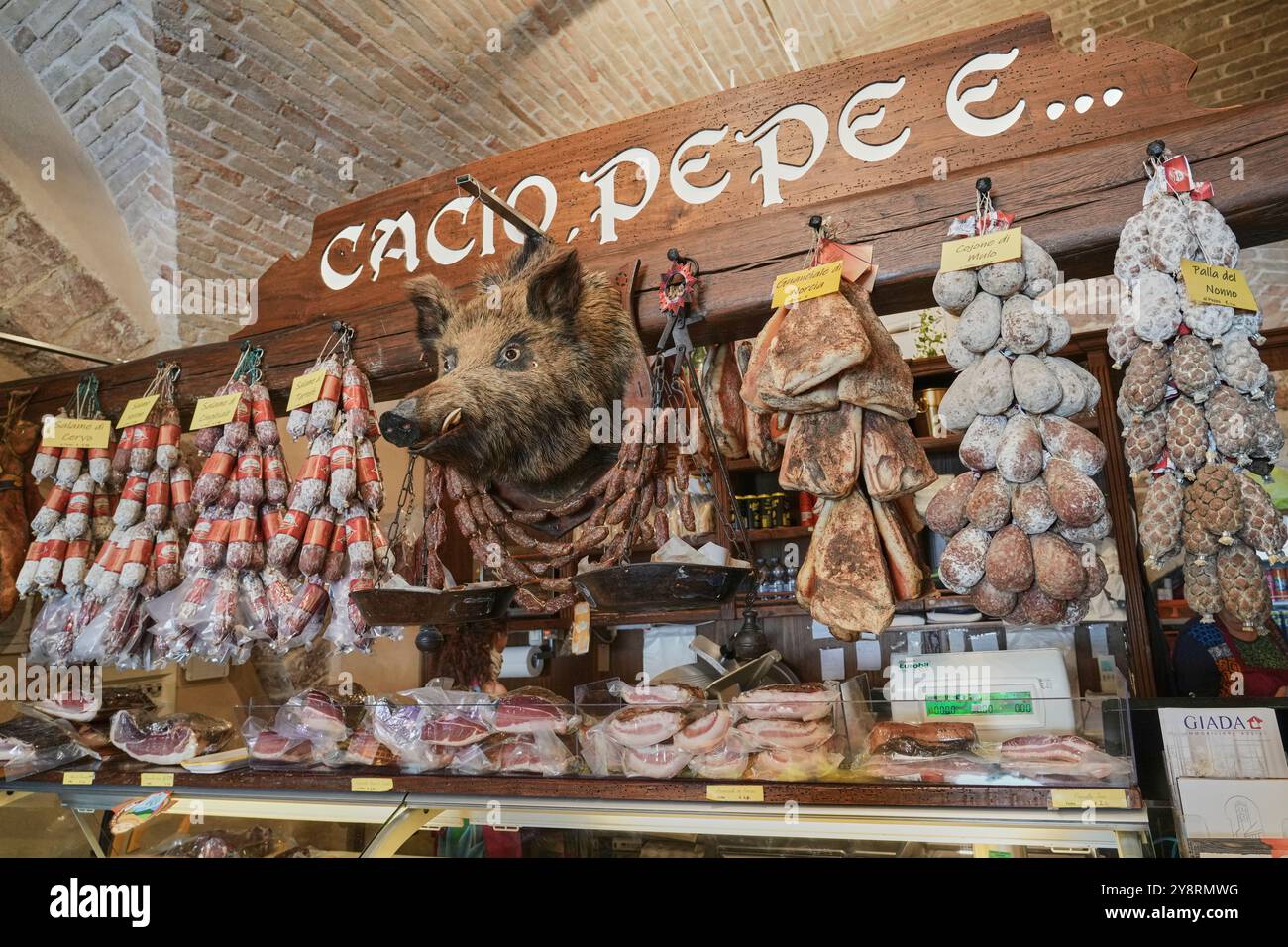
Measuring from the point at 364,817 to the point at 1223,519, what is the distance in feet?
6.91

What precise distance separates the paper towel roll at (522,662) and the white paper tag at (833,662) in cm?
200

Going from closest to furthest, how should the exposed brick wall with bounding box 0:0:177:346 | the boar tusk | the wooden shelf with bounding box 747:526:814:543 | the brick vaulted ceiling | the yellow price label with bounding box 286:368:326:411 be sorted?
the boar tusk, the yellow price label with bounding box 286:368:326:411, the exposed brick wall with bounding box 0:0:177:346, the brick vaulted ceiling, the wooden shelf with bounding box 747:526:814:543

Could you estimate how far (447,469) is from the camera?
106 inches

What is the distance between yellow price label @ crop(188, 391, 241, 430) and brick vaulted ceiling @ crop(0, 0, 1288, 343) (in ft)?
6.98

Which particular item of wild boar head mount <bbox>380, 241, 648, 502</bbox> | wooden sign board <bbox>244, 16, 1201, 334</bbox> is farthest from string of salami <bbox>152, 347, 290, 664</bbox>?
wild boar head mount <bbox>380, 241, 648, 502</bbox>

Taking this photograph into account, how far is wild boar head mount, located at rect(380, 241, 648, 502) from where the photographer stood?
8.22 ft

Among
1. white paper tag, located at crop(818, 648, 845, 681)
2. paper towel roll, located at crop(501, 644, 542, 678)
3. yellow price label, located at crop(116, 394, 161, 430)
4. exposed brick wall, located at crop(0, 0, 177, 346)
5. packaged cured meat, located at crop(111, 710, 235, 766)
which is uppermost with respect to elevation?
exposed brick wall, located at crop(0, 0, 177, 346)

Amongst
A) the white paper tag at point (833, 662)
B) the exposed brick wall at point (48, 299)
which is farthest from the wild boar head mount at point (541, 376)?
the white paper tag at point (833, 662)

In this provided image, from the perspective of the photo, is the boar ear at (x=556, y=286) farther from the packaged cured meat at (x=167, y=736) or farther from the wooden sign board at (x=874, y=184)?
the packaged cured meat at (x=167, y=736)

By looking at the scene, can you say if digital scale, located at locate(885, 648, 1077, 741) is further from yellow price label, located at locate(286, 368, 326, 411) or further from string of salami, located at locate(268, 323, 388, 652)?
yellow price label, located at locate(286, 368, 326, 411)

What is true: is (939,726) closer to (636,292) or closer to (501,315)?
(636,292)

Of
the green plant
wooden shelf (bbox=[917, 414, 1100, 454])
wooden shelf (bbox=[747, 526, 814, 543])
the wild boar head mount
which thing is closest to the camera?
the wild boar head mount

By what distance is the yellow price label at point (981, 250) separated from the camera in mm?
1933
